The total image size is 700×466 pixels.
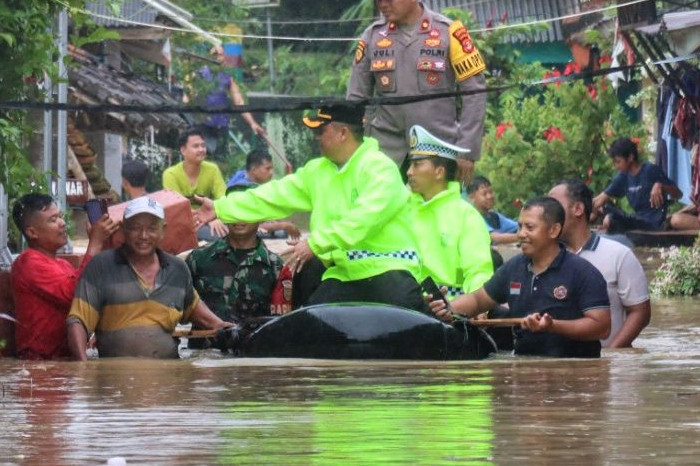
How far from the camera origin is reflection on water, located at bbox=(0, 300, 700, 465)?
6070 mm

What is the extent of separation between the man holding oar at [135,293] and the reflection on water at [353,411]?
0.31 metres

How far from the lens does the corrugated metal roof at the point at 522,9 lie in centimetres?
3684

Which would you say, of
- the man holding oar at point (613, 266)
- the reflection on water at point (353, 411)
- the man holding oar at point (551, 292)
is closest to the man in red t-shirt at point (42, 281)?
the reflection on water at point (353, 411)

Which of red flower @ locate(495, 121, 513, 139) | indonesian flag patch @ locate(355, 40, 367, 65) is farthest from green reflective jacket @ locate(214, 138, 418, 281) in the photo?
red flower @ locate(495, 121, 513, 139)

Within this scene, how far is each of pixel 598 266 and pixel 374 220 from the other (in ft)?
4.20

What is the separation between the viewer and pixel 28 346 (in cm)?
1039

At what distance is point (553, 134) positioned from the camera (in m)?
24.2

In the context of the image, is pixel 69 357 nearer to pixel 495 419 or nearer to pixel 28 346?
pixel 28 346

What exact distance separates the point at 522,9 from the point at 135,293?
28025mm

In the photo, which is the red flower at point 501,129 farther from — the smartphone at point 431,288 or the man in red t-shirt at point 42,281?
the man in red t-shirt at point 42,281

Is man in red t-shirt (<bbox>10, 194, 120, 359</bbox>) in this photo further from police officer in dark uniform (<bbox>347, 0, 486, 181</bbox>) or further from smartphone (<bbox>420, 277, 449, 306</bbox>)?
police officer in dark uniform (<bbox>347, 0, 486, 181</bbox>)

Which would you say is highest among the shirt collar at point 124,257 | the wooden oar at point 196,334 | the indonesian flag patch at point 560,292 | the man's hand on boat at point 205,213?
the man's hand on boat at point 205,213

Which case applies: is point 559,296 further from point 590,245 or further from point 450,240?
point 450,240

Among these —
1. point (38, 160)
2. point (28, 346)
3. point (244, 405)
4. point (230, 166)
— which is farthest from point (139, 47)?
point (244, 405)
